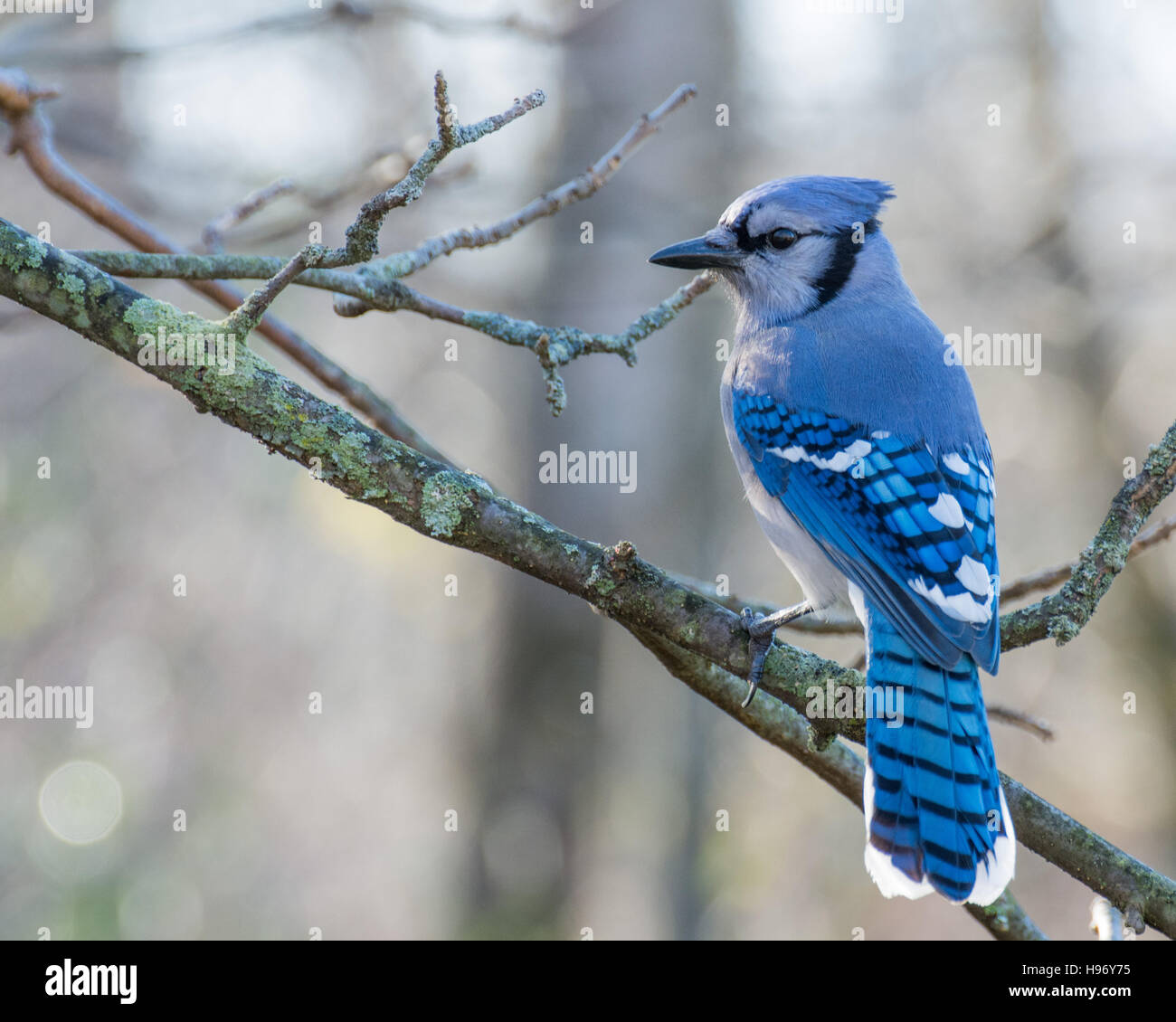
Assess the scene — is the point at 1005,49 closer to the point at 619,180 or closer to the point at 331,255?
the point at 619,180

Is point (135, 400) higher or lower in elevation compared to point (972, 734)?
higher

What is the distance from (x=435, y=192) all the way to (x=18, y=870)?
5966 millimetres

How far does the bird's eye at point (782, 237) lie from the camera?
11.1 ft

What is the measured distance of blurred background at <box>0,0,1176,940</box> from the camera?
6.29 m

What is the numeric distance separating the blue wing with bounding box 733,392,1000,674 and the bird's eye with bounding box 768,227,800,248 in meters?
0.51

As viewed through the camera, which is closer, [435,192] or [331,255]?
[331,255]

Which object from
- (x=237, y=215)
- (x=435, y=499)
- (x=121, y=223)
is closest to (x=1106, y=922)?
(x=435, y=499)

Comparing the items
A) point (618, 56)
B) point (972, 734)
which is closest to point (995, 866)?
point (972, 734)

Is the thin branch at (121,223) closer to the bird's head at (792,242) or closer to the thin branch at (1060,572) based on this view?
the bird's head at (792,242)

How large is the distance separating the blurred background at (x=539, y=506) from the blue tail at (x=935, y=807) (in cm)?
212

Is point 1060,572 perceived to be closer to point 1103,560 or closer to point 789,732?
point 1103,560

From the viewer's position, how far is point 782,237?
3395 mm

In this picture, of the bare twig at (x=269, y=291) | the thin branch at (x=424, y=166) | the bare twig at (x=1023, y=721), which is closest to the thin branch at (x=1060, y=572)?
the bare twig at (x=1023, y=721)

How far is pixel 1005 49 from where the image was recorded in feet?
26.3
